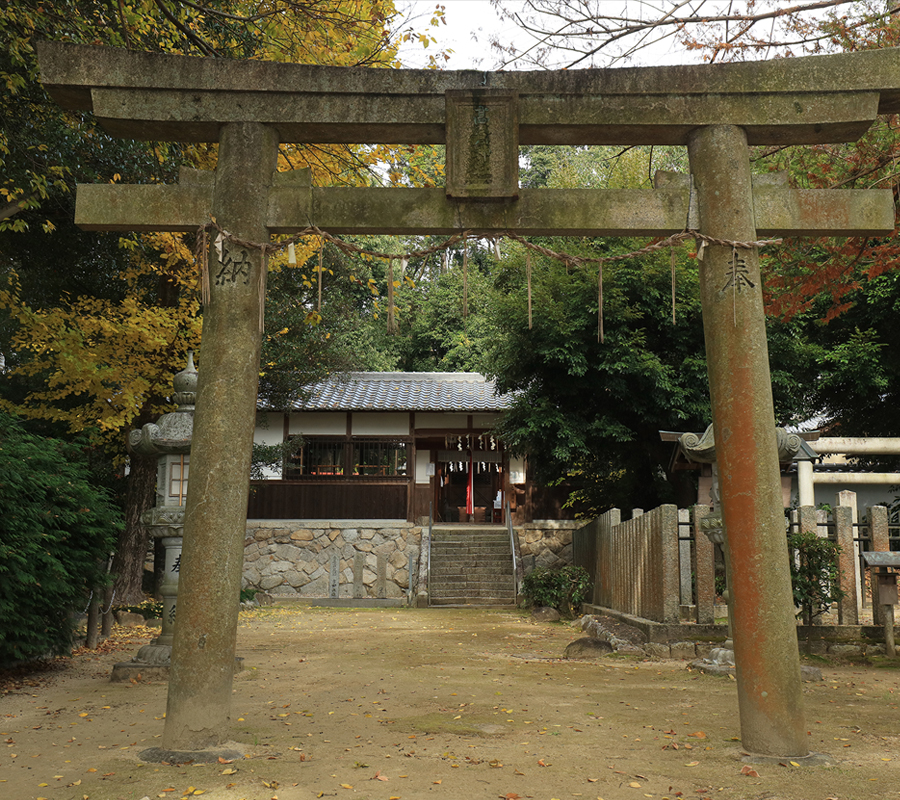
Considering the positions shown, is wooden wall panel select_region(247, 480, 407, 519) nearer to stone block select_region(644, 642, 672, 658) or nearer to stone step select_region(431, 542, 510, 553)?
stone step select_region(431, 542, 510, 553)

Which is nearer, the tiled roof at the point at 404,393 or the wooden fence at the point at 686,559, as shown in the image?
the wooden fence at the point at 686,559

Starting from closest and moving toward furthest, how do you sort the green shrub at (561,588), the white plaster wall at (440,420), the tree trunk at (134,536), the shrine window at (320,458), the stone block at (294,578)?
the tree trunk at (134,536), the green shrub at (561,588), the stone block at (294,578), the shrine window at (320,458), the white plaster wall at (440,420)

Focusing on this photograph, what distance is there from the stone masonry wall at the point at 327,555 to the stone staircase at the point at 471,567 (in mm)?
844

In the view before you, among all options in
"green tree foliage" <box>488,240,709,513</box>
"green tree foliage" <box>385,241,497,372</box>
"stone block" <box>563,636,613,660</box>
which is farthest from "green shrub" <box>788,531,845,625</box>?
"green tree foliage" <box>385,241,497,372</box>

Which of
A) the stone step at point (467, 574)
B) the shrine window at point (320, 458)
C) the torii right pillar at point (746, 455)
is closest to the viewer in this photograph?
the torii right pillar at point (746, 455)

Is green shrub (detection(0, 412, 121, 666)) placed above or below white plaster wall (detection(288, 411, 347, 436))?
below

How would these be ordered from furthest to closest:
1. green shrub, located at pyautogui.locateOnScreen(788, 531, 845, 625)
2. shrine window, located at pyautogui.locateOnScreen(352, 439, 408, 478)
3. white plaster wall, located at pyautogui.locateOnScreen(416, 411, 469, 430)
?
white plaster wall, located at pyautogui.locateOnScreen(416, 411, 469, 430) < shrine window, located at pyautogui.locateOnScreen(352, 439, 408, 478) < green shrub, located at pyautogui.locateOnScreen(788, 531, 845, 625)

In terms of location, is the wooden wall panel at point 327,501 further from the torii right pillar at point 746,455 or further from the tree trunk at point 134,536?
the torii right pillar at point 746,455

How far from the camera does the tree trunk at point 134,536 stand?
13.3 m

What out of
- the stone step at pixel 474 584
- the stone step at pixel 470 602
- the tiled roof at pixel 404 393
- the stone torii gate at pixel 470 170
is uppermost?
the tiled roof at pixel 404 393

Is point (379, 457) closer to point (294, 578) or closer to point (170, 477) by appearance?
point (294, 578)

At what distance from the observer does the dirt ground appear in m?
4.03

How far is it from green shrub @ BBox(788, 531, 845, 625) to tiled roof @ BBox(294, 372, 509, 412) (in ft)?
35.0

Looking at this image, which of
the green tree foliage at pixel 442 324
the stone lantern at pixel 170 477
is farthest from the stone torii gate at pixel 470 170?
the green tree foliage at pixel 442 324
